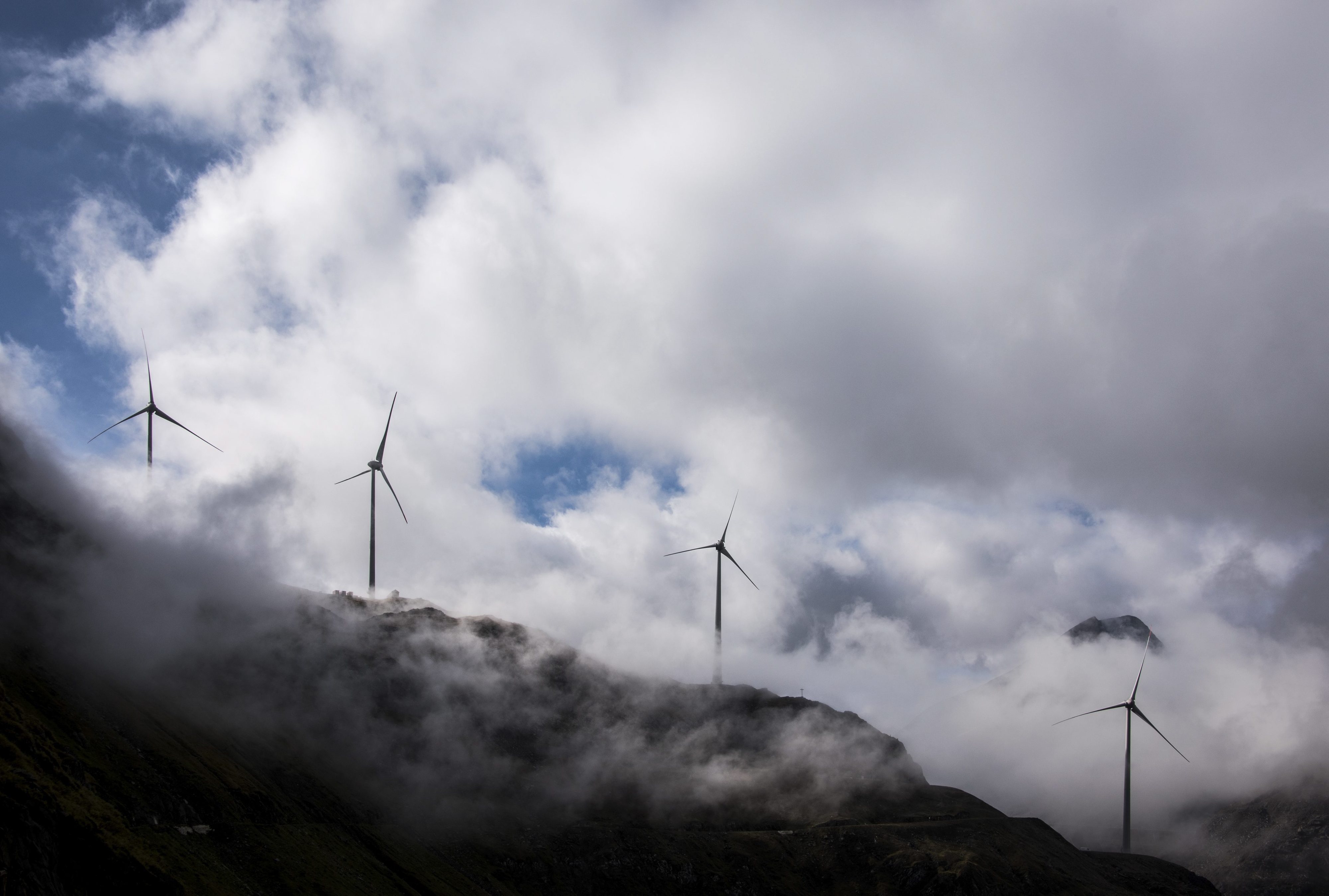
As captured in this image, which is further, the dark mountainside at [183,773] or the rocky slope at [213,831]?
the dark mountainside at [183,773]

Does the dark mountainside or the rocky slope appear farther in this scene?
the dark mountainside

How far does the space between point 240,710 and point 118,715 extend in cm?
4415

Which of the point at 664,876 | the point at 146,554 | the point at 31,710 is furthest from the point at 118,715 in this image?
the point at 664,876

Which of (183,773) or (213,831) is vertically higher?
(183,773)

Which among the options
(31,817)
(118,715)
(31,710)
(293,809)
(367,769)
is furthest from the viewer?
(367,769)

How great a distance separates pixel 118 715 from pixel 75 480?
84.8m

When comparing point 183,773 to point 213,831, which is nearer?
point 213,831

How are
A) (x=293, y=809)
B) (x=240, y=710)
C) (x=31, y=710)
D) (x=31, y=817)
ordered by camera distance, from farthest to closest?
(x=240, y=710), (x=293, y=809), (x=31, y=710), (x=31, y=817)

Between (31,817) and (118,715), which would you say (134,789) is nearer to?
(118,715)

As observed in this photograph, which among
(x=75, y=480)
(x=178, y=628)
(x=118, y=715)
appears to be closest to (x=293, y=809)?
(x=118, y=715)

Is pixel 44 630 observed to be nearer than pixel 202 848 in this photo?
No

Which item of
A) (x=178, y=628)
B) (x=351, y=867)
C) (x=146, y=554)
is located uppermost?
(x=146, y=554)

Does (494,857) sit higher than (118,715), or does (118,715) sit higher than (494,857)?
(118,715)

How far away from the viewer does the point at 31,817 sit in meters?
81.8
